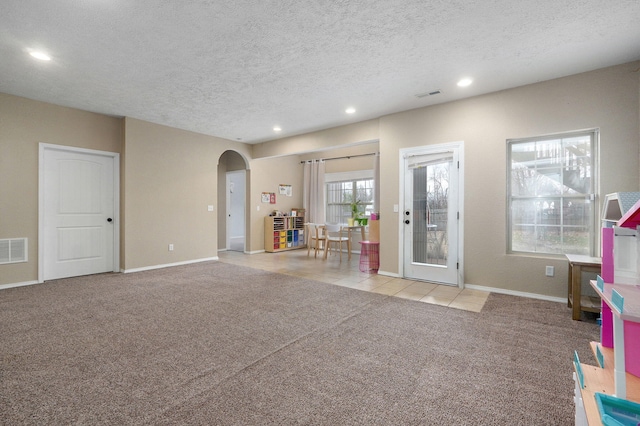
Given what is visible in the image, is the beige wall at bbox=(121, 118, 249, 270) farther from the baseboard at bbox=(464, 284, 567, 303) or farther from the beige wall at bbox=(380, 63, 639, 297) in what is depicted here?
the baseboard at bbox=(464, 284, 567, 303)

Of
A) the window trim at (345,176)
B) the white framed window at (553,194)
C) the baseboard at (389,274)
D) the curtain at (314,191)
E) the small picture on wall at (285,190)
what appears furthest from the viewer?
the curtain at (314,191)

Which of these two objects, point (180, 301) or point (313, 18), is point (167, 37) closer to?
point (313, 18)

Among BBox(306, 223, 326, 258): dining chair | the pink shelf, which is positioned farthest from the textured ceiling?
BBox(306, 223, 326, 258): dining chair

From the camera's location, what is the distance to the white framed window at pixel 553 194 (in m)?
3.39

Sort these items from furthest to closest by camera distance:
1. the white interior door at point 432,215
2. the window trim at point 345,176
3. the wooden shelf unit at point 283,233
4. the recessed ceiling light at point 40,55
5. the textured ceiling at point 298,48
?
1. the wooden shelf unit at point 283,233
2. the window trim at point 345,176
3. the white interior door at point 432,215
4. the recessed ceiling light at point 40,55
5. the textured ceiling at point 298,48

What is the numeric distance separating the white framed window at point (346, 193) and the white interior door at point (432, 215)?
296 centimetres

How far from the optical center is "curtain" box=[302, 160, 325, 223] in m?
8.35

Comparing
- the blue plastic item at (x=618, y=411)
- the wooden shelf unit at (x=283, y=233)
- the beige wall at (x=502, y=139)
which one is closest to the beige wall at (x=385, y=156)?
the beige wall at (x=502, y=139)

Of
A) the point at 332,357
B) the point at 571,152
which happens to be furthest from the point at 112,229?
the point at 571,152

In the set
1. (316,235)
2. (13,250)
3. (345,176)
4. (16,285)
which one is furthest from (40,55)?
(345,176)

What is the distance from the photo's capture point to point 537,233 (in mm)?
3713

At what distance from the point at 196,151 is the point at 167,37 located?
3.55 meters

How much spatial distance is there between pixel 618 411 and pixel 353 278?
159 inches

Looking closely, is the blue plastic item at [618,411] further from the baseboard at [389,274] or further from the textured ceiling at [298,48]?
the baseboard at [389,274]
